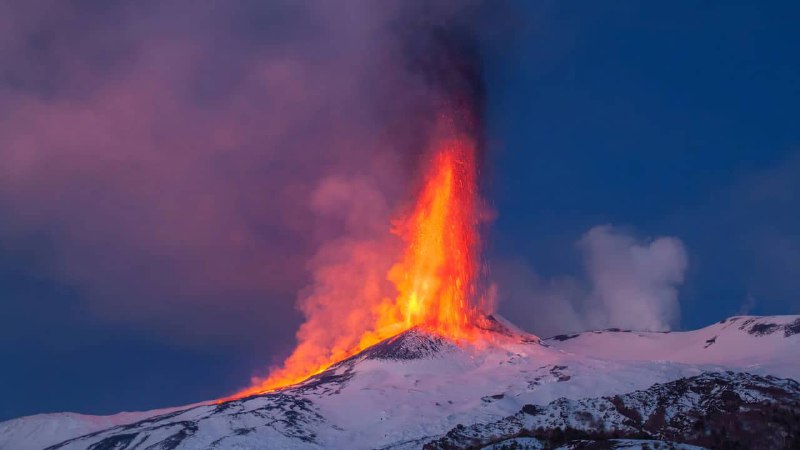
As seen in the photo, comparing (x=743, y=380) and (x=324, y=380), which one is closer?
(x=743, y=380)

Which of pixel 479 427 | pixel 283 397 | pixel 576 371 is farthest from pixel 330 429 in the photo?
pixel 479 427

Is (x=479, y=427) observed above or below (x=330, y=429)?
below

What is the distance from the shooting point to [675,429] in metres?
70.9

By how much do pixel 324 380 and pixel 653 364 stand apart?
6977 cm

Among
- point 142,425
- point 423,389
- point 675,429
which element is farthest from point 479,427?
point 142,425

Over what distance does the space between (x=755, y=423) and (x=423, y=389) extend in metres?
123

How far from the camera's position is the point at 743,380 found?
80812mm

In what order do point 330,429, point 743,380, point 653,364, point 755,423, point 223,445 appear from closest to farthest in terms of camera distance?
point 755,423
point 743,380
point 223,445
point 330,429
point 653,364

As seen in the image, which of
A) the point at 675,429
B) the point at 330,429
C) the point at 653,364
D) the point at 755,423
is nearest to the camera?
the point at 755,423

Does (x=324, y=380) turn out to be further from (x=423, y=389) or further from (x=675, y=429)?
(x=675, y=429)

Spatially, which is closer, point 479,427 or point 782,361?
point 479,427

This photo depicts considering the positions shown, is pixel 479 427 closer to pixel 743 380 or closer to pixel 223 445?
pixel 743 380

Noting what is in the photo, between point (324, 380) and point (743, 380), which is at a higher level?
point (324, 380)

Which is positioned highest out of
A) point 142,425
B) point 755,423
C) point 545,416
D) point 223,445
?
point 142,425
